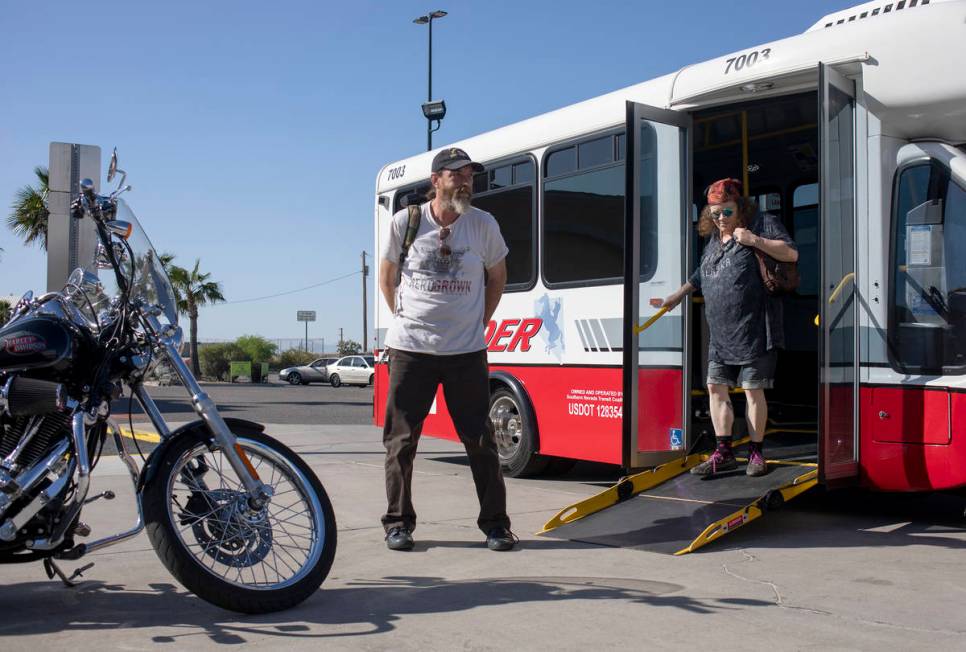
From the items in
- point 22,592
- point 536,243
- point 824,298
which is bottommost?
point 22,592

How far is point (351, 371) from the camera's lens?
129 feet

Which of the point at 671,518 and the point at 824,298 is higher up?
the point at 824,298

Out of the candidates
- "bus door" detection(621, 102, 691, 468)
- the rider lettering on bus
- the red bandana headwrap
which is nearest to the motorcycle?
"bus door" detection(621, 102, 691, 468)

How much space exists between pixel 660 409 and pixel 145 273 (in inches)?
151

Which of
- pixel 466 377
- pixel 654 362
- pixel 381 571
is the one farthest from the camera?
pixel 654 362

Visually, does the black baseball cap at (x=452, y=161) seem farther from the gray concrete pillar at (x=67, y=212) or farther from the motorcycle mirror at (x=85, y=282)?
the gray concrete pillar at (x=67, y=212)

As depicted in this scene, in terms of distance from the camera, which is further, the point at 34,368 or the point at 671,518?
the point at 671,518

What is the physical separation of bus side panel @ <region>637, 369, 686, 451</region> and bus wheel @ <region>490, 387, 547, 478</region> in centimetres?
157

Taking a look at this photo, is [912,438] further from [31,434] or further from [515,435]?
[31,434]

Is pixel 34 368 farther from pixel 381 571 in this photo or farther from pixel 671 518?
pixel 671 518

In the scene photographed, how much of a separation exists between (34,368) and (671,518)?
11.8 ft

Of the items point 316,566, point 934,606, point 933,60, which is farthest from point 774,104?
point 316,566

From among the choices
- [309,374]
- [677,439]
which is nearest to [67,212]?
[677,439]

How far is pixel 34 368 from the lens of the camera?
3.74 metres
